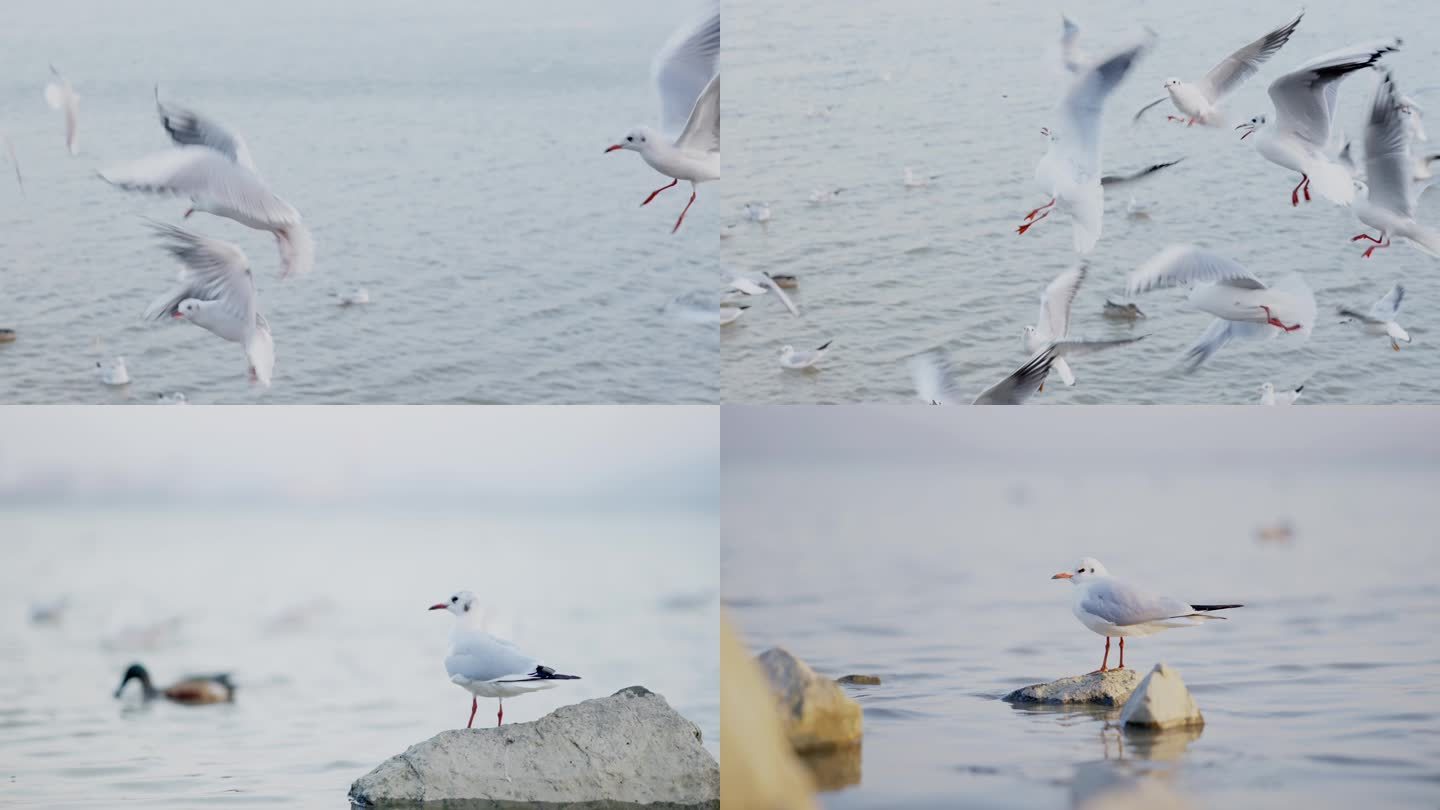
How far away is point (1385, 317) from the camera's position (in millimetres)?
4004

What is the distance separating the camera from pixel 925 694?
Result: 160 inches

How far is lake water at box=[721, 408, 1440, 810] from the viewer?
12.5 ft

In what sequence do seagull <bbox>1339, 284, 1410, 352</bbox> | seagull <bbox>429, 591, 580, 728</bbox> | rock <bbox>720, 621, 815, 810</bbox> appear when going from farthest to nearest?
seagull <bbox>1339, 284, 1410, 352</bbox> < seagull <bbox>429, 591, 580, 728</bbox> < rock <bbox>720, 621, 815, 810</bbox>

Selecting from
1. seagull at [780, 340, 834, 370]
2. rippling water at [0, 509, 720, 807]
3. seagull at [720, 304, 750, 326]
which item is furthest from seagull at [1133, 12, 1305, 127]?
rippling water at [0, 509, 720, 807]

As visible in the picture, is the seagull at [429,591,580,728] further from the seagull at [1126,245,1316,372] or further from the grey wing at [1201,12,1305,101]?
the grey wing at [1201,12,1305,101]

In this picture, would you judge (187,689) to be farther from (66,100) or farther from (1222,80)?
(1222,80)

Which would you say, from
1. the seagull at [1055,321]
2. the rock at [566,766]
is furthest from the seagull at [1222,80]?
the rock at [566,766]

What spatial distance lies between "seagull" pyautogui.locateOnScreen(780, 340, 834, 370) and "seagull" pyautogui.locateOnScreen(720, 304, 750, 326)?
15cm

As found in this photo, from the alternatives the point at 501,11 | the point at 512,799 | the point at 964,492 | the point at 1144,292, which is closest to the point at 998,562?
the point at 964,492

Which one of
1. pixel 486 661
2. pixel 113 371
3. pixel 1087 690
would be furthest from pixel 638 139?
pixel 1087 690

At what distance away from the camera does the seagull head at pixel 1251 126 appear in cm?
399

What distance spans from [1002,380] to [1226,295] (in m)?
0.62

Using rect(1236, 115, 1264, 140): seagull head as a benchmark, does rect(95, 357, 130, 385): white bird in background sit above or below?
below

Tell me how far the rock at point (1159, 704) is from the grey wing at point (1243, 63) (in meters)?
1.50
